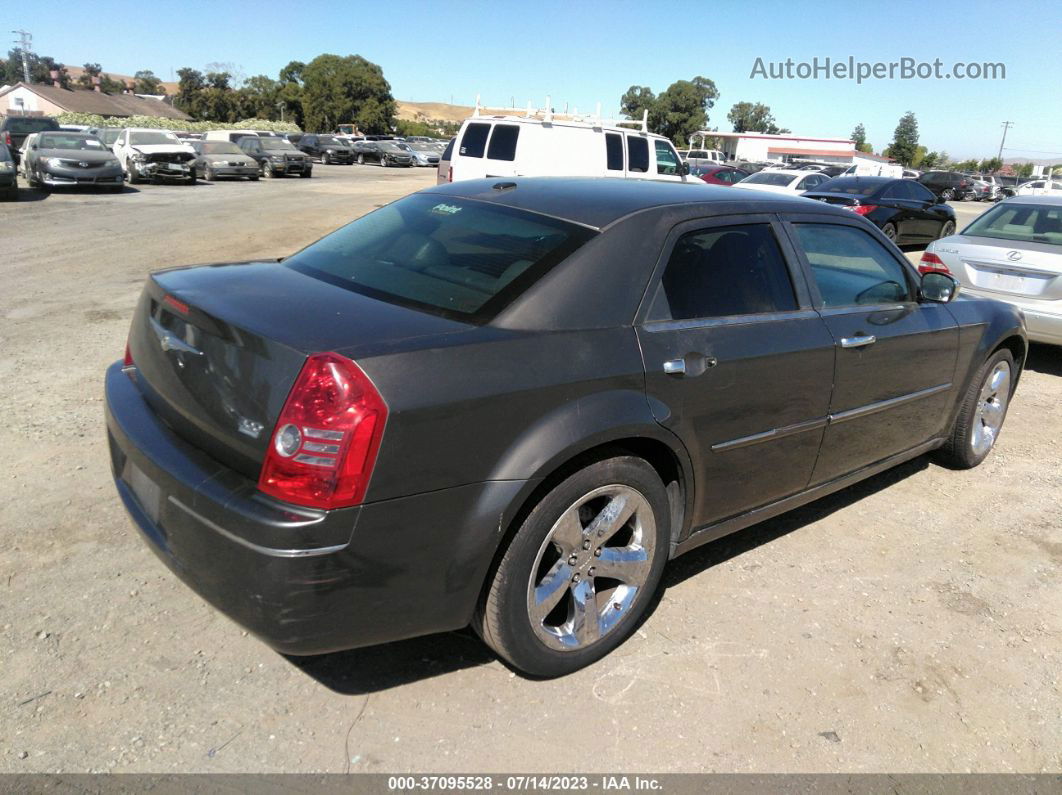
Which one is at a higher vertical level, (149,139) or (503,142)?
(503,142)

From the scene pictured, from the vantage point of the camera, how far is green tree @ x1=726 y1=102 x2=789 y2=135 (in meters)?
120

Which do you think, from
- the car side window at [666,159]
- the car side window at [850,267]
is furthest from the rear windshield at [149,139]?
the car side window at [850,267]

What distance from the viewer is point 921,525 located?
→ 4.36m

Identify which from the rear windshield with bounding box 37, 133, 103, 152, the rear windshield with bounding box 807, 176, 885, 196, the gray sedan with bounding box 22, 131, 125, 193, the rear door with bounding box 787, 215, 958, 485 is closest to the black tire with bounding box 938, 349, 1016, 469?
the rear door with bounding box 787, 215, 958, 485

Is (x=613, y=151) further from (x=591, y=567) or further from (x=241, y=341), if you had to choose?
(x=241, y=341)

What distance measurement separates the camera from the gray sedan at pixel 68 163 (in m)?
20.3

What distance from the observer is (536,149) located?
561 inches

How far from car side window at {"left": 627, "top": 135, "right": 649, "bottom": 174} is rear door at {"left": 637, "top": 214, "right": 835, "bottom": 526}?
12.9 m

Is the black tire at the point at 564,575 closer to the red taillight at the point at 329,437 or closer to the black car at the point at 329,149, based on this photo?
the red taillight at the point at 329,437

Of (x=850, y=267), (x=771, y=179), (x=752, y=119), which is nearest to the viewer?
(x=850, y=267)

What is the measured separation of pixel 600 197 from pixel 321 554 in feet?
6.18

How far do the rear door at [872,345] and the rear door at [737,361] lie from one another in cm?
13

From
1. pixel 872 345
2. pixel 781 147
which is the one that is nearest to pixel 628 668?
pixel 872 345

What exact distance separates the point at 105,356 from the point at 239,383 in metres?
4.38
